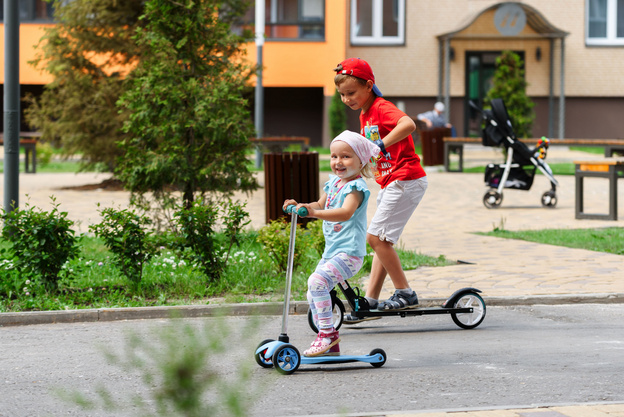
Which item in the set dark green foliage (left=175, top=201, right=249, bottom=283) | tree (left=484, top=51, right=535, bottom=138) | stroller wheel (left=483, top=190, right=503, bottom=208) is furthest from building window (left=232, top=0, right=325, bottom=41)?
dark green foliage (left=175, top=201, right=249, bottom=283)

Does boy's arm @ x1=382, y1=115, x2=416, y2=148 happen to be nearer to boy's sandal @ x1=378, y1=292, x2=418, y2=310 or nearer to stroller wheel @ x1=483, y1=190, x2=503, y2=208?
boy's sandal @ x1=378, y1=292, x2=418, y2=310

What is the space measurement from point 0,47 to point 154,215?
73.9 feet

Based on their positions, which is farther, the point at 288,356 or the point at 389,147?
the point at 389,147

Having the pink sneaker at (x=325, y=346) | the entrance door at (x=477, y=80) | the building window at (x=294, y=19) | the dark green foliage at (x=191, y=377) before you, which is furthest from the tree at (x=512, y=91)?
the dark green foliage at (x=191, y=377)

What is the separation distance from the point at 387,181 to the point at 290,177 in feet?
16.0

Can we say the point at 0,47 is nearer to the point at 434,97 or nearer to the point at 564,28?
the point at 434,97

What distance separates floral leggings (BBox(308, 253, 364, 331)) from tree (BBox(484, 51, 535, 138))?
21346mm

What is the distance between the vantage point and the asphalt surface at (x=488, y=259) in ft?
23.8

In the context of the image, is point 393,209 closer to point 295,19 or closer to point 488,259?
point 488,259

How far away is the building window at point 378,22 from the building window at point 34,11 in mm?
11001

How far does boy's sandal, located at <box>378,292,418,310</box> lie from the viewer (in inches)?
259

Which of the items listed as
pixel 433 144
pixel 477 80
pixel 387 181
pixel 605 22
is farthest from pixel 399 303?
pixel 605 22

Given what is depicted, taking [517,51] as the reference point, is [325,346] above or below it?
below

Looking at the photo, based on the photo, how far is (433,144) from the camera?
25766 mm
